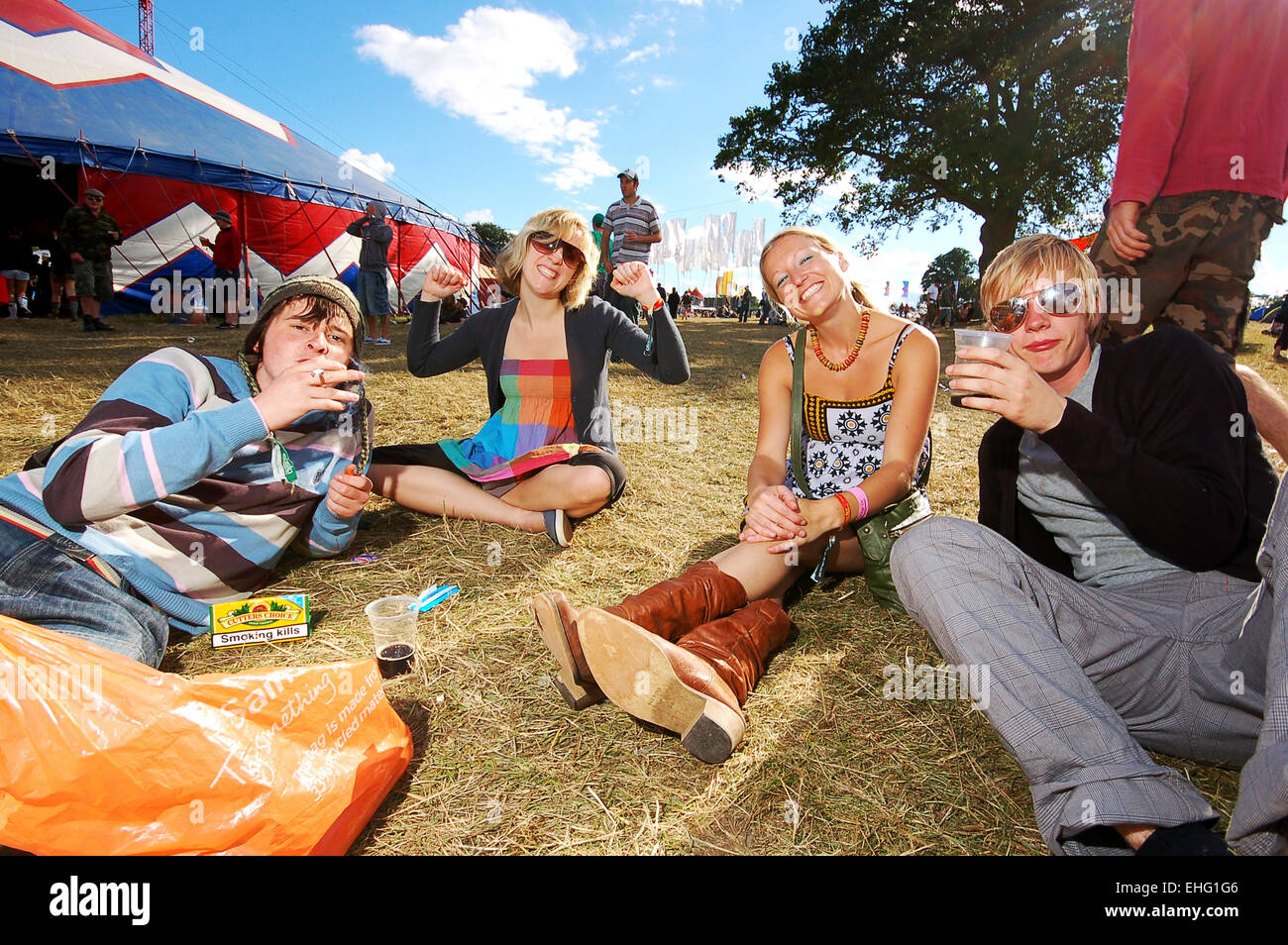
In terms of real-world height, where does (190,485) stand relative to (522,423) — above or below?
below

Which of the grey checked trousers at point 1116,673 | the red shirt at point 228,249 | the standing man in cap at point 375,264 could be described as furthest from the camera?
the red shirt at point 228,249

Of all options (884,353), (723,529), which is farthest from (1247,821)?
(723,529)

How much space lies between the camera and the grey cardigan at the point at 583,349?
10.5 feet

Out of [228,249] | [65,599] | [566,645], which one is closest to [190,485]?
[65,599]

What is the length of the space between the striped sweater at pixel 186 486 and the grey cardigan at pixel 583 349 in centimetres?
92

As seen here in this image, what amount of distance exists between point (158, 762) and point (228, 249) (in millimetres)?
12742

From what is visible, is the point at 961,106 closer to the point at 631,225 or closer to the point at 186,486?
the point at 631,225

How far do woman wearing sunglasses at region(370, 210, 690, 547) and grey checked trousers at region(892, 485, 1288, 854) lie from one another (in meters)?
1.78

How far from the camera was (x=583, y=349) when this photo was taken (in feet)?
10.6

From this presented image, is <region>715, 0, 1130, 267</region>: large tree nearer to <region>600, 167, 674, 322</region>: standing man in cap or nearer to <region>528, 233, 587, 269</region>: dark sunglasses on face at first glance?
<region>600, 167, 674, 322</region>: standing man in cap
